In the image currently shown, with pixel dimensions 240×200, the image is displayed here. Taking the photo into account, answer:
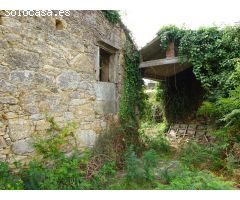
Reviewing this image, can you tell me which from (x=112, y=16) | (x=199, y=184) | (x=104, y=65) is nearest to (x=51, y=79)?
(x=104, y=65)

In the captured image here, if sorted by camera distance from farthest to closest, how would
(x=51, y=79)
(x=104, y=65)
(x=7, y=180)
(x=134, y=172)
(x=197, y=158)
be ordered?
(x=104, y=65)
(x=197, y=158)
(x=51, y=79)
(x=134, y=172)
(x=7, y=180)

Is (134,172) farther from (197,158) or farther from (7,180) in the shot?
(197,158)

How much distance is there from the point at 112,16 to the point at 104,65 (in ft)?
4.12

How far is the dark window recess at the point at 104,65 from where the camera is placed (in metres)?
6.37

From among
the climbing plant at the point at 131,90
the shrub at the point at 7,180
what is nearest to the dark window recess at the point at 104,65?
the climbing plant at the point at 131,90

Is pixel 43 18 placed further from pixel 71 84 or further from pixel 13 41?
pixel 71 84

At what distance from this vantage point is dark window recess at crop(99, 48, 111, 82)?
6367mm

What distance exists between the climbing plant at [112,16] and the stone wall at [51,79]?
0.14 m

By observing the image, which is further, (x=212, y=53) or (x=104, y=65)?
(x=212, y=53)

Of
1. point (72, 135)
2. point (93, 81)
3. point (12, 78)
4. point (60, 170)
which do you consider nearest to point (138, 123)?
point (93, 81)

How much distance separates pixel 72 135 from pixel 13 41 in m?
2.02

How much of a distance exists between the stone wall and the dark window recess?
34 cm

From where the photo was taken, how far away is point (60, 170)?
3.78 meters

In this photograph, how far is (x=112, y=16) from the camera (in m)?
6.22
